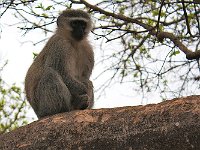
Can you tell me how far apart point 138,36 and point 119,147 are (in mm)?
5907

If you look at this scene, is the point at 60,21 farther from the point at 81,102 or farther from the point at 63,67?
the point at 81,102

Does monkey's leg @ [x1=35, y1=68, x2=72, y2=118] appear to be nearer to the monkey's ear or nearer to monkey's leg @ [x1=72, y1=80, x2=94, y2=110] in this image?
monkey's leg @ [x1=72, y1=80, x2=94, y2=110]

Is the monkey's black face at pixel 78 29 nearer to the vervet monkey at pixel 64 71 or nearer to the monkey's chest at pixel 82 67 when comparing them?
the vervet monkey at pixel 64 71

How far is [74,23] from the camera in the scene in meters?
8.43

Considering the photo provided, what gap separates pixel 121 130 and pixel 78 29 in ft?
13.2

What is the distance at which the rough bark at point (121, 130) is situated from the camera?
4.39m

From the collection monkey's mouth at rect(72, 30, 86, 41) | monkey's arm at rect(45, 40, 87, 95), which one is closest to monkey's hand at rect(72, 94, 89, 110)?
monkey's arm at rect(45, 40, 87, 95)

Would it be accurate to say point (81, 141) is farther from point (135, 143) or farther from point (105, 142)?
point (135, 143)

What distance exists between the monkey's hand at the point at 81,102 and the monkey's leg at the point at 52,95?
0.55ft

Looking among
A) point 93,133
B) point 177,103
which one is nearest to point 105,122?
point 93,133

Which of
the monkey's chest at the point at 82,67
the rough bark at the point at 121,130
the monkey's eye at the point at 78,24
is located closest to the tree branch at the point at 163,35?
the monkey's eye at the point at 78,24

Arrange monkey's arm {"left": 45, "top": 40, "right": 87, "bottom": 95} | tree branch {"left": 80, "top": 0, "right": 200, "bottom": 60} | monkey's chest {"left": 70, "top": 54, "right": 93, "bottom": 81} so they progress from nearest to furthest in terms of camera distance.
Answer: monkey's arm {"left": 45, "top": 40, "right": 87, "bottom": 95} < tree branch {"left": 80, "top": 0, "right": 200, "bottom": 60} < monkey's chest {"left": 70, "top": 54, "right": 93, "bottom": 81}

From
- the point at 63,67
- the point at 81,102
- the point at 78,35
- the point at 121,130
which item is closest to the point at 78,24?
the point at 78,35

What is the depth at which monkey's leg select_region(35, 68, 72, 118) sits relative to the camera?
690 centimetres
